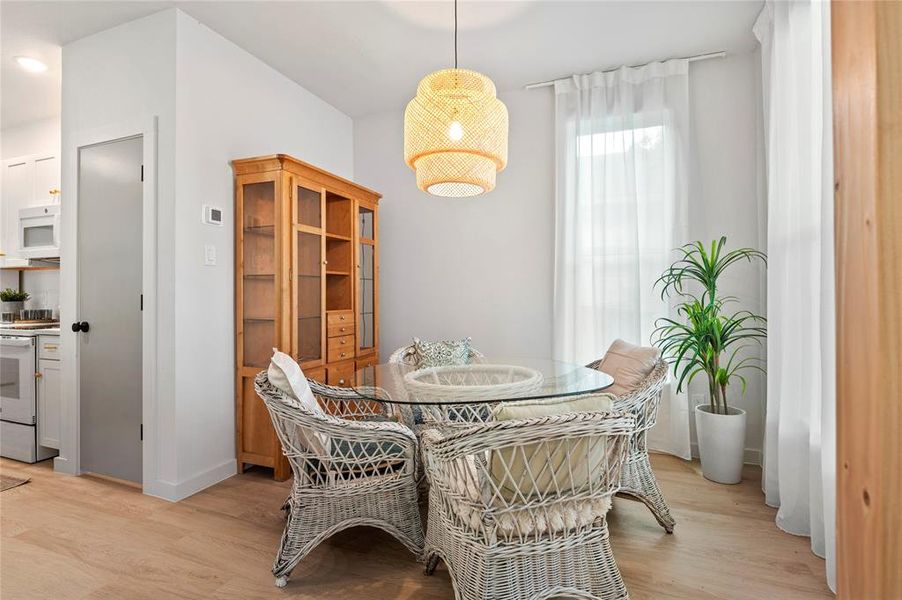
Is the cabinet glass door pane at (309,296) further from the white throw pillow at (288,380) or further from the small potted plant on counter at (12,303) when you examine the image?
the small potted plant on counter at (12,303)

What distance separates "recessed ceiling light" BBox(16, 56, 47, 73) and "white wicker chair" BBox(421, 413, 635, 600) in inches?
154

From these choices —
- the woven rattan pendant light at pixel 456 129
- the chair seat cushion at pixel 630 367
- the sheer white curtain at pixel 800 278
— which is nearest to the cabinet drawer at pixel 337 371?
the woven rattan pendant light at pixel 456 129

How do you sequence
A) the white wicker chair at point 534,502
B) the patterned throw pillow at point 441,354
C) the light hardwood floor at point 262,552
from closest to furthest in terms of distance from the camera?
the white wicker chair at point 534,502 < the light hardwood floor at point 262,552 < the patterned throw pillow at point 441,354

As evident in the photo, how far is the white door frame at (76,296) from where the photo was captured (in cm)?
269

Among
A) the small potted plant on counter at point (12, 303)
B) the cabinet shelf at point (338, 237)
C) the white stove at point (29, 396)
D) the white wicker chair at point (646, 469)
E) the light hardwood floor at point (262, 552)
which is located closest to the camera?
the light hardwood floor at point (262, 552)

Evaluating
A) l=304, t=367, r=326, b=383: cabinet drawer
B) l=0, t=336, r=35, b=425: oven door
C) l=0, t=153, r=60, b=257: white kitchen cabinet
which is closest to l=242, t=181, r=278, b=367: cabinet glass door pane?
l=304, t=367, r=326, b=383: cabinet drawer

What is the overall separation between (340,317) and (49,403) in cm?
209

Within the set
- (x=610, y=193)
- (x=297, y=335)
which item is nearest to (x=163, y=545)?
(x=297, y=335)

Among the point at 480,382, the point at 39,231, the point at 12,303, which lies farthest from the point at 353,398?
the point at 12,303

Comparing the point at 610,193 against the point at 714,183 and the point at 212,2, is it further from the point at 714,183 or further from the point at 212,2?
the point at 212,2

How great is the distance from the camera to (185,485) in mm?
2633

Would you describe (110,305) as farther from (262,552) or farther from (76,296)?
(262,552)

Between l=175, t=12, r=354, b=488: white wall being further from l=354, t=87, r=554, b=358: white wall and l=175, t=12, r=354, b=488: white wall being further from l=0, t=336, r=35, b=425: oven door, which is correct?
l=0, t=336, r=35, b=425: oven door

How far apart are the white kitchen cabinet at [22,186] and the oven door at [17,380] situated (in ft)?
4.22
